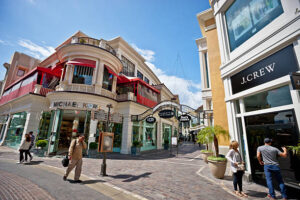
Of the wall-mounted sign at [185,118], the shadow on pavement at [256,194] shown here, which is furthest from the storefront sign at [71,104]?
the shadow on pavement at [256,194]

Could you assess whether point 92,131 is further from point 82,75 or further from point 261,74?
point 261,74

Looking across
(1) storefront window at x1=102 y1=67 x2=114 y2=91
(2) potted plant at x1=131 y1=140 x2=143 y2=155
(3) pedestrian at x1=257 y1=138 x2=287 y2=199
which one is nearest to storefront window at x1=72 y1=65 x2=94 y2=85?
(1) storefront window at x1=102 y1=67 x2=114 y2=91

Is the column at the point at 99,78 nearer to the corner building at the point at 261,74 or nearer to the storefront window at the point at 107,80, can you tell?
the storefront window at the point at 107,80

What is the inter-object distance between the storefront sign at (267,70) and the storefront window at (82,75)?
11939 mm

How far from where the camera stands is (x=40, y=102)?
560 inches

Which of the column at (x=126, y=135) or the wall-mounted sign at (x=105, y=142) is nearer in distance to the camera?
the wall-mounted sign at (x=105, y=142)

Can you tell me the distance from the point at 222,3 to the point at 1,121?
1181 inches

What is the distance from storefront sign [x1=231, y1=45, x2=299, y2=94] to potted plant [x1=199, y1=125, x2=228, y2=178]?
207 centimetres

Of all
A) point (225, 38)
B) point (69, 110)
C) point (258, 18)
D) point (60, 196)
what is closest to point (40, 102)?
point (69, 110)

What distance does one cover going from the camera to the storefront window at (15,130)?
14258mm

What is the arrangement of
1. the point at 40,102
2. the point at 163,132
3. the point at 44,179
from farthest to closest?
the point at 163,132, the point at 40,102, the point at 44,179

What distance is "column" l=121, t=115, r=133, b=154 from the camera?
1357 centimetres

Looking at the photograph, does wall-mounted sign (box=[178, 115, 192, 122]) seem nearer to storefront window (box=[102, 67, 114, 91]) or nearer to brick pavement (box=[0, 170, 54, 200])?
storefront window (box=[102, 67, 114, 91])

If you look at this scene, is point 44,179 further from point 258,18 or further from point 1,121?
point 1,121
